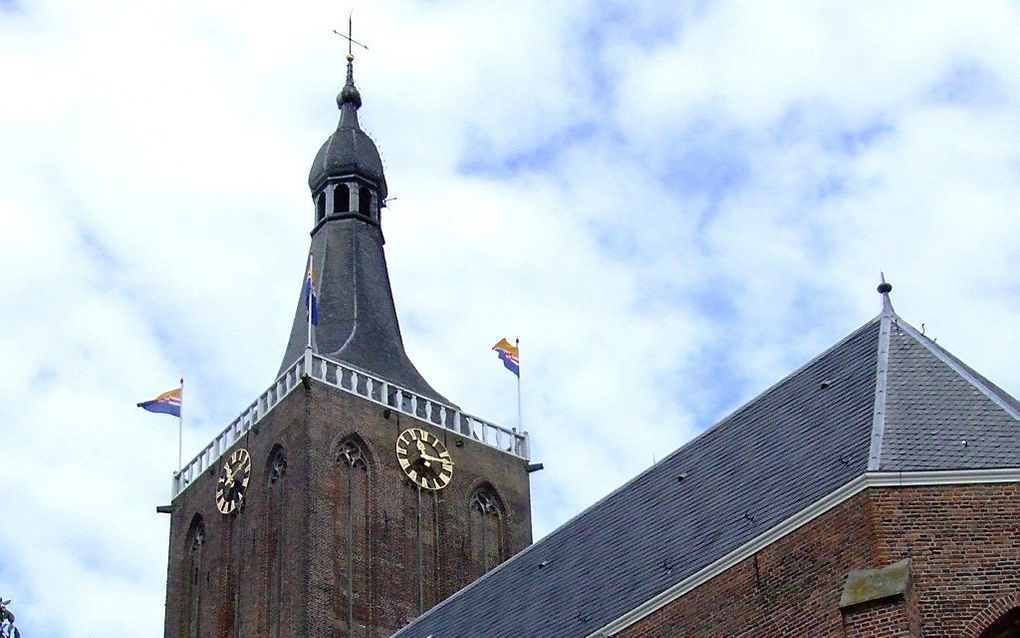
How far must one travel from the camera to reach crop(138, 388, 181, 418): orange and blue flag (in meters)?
46.8

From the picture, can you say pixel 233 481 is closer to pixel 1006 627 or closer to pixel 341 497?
pixel 341 497

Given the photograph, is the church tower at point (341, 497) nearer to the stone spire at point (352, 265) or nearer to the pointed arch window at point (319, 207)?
the stone spire at point (352, 265)

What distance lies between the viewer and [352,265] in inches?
1838

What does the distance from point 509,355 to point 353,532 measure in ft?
29.3

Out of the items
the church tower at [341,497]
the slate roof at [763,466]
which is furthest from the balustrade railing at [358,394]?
the slate roof at [763,466]

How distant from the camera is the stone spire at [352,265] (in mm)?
44312

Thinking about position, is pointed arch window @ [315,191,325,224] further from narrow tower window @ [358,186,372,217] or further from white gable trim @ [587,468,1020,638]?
white gable trim @ [587,468,1020,638]

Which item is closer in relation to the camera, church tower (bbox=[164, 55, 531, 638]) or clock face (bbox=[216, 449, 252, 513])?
church tower (bbox=[164, 55, 531, 638])

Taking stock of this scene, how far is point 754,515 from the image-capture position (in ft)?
77.8

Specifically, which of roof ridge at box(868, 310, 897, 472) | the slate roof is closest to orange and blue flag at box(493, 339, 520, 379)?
the slate roof

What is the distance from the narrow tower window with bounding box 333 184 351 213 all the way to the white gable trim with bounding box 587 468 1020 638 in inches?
1042

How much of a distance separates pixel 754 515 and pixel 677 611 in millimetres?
1659

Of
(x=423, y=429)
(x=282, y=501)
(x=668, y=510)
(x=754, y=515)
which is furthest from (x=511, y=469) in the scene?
(x=754, y=515)

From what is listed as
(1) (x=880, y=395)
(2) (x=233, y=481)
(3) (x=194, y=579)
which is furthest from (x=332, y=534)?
(1) (x=880, y=395)
